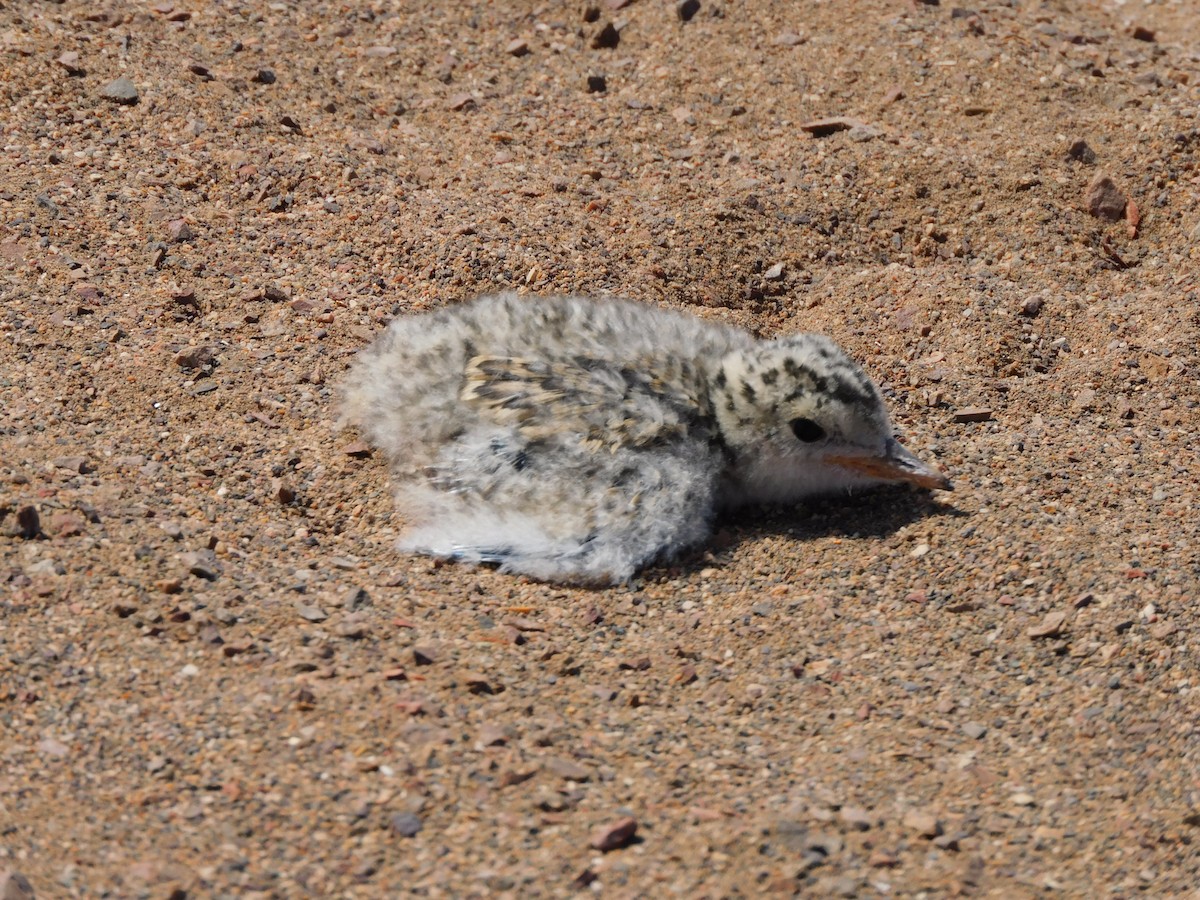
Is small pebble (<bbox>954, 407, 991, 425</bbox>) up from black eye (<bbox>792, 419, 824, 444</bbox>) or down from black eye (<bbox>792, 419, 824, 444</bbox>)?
down

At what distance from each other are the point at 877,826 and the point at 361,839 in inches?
51.2

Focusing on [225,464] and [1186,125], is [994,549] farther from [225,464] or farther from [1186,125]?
[1186,125]

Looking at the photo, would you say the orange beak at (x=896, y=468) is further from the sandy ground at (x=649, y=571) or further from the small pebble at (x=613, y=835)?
the small pebble at (x=613, y=835)

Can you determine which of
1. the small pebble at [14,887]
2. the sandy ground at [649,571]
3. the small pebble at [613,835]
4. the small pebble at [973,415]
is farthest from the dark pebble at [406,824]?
the small pebble at [973,415]

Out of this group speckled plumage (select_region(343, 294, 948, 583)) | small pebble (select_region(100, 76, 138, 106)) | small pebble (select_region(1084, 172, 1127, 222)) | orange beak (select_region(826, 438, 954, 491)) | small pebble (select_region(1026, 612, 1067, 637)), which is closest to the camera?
small pebble (select_region(1026, 612, 1067, 637))

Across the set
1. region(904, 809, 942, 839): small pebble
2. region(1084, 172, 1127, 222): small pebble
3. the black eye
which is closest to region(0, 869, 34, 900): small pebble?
region(904, 809, 942, 839): small pebble

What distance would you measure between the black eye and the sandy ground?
323mm

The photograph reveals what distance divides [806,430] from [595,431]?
76 centimetres

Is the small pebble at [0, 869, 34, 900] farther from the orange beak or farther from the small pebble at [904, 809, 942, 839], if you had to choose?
the orange beak

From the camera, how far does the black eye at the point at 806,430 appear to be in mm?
5148

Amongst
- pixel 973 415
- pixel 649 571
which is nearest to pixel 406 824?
pixel 649 571

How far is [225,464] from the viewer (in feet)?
17.1

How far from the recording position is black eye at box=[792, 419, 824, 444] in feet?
16.9

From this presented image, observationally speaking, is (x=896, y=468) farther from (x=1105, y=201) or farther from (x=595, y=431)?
(x=1105, y=201)
